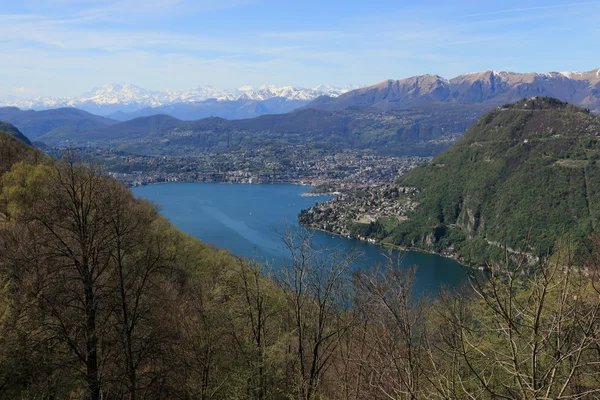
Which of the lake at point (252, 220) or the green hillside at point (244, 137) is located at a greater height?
the green hillside at point (244, 137)

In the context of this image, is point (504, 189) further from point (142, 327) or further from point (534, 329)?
point (534, 329)

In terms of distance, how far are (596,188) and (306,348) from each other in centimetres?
4798

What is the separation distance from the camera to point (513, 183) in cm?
5306

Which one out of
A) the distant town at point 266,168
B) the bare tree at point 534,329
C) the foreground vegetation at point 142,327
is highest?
the bare tree at point 534,329

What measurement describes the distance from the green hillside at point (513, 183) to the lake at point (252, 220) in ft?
18.9

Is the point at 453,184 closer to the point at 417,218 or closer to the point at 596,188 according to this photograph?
the point at 417,218

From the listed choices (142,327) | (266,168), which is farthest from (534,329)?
(266,168)

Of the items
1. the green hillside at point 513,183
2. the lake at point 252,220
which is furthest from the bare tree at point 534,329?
the green hillside at point 513,183

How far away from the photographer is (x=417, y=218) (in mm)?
56719

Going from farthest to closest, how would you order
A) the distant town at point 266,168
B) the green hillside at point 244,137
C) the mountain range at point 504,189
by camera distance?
the green hillside at point 244,137 < the distant town at point 266,168 < the mountain range at point 504,189

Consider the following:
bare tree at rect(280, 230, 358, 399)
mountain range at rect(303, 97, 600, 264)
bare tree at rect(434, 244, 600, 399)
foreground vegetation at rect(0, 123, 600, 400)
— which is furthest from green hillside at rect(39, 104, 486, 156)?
bare tree at rect(434, 244, 600, 399)

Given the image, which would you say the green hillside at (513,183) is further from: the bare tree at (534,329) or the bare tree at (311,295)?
the bare tree at (534,329)

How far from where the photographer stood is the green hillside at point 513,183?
4416 cm

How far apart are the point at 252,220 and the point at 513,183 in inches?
1332
